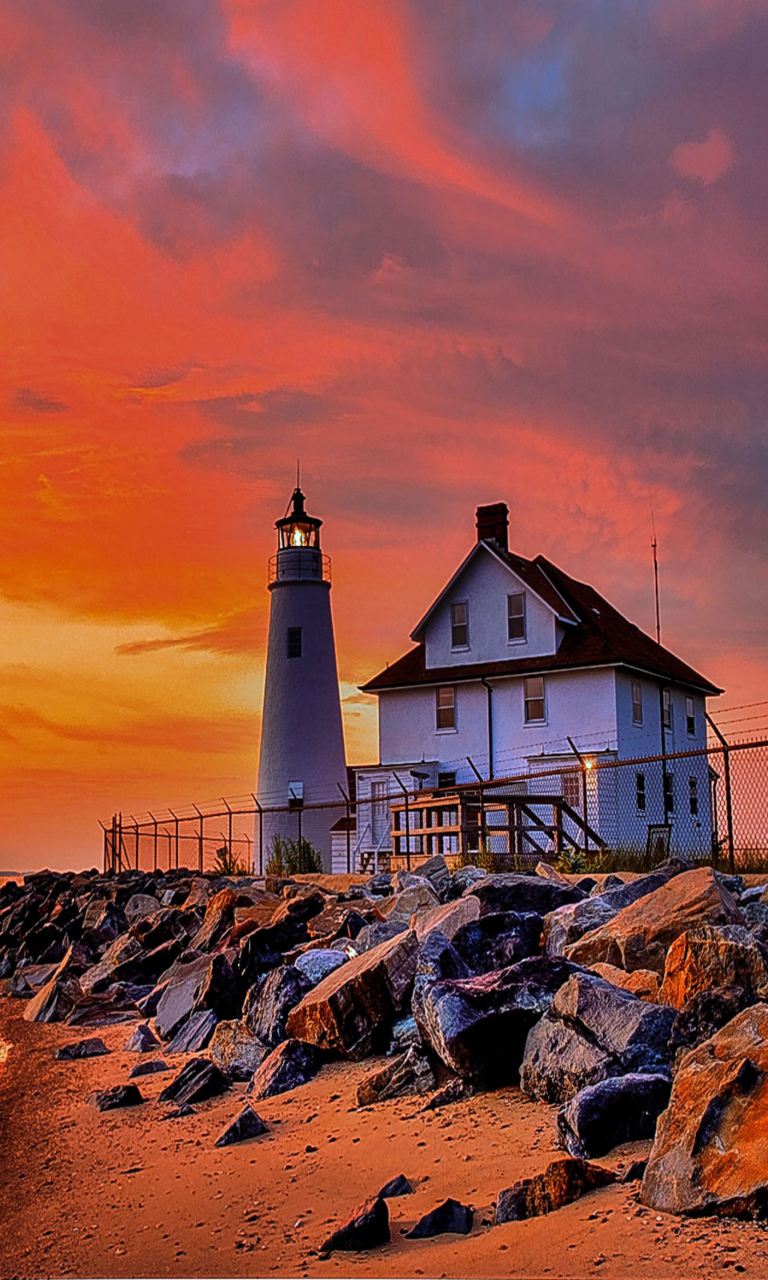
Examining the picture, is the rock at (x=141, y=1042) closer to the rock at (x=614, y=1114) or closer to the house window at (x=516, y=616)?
the rock at (x=614, y=1114)

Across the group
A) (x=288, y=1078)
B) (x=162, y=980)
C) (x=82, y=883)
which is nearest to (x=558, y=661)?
(x=82, y=883)

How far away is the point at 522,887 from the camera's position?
10461 millimetres

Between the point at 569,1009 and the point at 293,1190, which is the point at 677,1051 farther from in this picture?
the point at 293,1190

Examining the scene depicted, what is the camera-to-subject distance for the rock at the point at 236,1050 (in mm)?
8453

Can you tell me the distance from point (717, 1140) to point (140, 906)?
17460 mm

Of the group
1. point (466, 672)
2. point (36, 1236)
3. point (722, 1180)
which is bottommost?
point (36, 1236)

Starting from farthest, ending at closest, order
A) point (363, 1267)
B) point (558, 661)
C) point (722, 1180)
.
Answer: point (558, 661)
point (363, 1267)
point (722, 1180)

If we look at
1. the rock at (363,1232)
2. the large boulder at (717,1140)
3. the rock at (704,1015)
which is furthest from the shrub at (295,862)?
the large boulder at (717,1140)

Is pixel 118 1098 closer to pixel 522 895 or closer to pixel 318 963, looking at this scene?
pixel 318 963

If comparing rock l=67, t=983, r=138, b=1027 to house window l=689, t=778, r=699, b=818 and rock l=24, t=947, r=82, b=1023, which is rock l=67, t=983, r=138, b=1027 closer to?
rock l=24, t=947, r=82, b=1023

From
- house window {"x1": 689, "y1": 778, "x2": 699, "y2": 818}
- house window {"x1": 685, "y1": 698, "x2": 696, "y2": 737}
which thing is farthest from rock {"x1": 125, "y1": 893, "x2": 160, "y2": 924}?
house window {"x1": 685, "y1": 698, "x2": 696, "y2": 737}

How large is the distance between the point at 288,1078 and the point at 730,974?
321 centimetres

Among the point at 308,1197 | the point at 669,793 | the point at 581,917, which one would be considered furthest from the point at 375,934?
the point at 669,793

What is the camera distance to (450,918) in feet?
30.0
